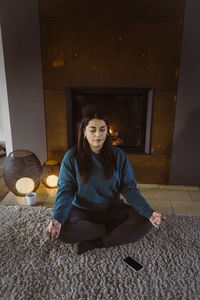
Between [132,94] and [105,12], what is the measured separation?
0.81 metres

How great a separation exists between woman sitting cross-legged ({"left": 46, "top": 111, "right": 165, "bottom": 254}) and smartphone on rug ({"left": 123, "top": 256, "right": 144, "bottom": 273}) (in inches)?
4.4

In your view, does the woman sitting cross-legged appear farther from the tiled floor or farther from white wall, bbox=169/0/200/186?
white wall, bbox=169/0/200/186

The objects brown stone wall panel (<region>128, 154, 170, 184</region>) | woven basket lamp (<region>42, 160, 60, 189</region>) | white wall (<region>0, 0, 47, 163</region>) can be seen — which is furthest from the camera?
brown stone wall panel (<region>128, 154, 170, 184</region>)

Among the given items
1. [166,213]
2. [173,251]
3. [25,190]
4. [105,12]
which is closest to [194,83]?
[105,12]

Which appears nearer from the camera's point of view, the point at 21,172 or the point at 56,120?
the point at 21,172

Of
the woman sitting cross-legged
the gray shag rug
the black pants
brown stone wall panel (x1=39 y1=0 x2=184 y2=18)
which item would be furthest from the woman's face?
brown stone wall panel (x1=39 y1=0 x2=184 y2=18)

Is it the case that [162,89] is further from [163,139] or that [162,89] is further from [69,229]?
[69,229]

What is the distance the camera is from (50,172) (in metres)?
2.39

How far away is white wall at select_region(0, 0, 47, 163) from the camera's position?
2.20 metres

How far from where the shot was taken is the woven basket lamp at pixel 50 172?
238cm

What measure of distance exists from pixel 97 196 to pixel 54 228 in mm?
379

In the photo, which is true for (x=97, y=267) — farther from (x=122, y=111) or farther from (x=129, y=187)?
(x=122, y=111)

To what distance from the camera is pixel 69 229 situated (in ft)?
A: 4.62

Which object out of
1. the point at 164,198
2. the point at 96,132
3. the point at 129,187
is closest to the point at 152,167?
the point at 164,198
